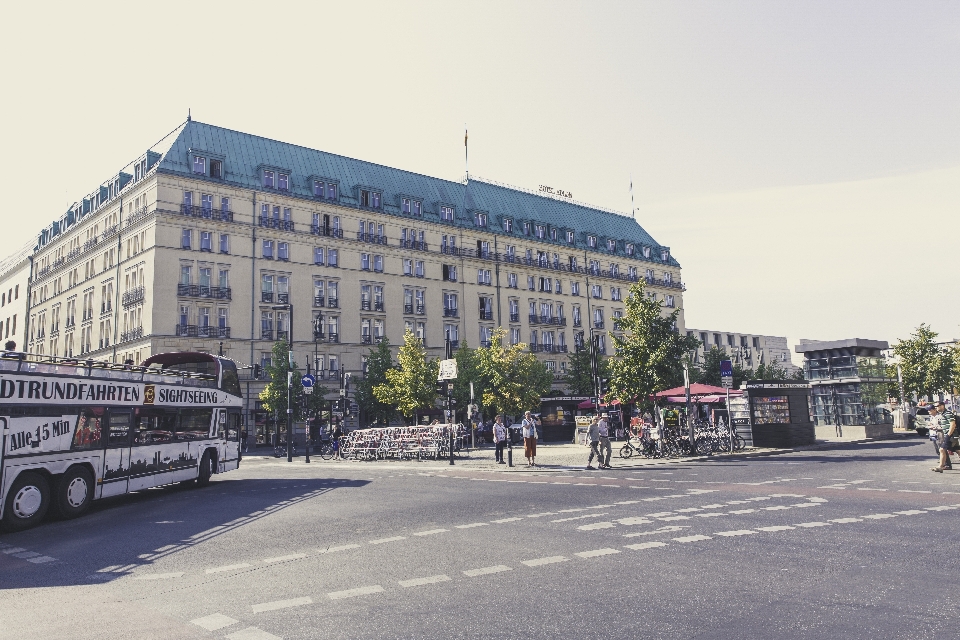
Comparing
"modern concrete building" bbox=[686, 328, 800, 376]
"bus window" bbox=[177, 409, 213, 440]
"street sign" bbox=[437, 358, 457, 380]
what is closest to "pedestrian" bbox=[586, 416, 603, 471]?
"street sign" bbox=[437, 358, 457, 380]

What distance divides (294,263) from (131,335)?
12805mm

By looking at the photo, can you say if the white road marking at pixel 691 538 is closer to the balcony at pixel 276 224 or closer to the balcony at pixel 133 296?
the balcony at pixel 133 296

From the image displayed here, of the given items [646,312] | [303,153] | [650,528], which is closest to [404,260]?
[303,153]

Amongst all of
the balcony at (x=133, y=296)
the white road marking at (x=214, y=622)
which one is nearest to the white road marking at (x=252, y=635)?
the white road marking at (x=214, y=622)

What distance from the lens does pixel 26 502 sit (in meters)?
12.7

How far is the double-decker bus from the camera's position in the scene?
1258cm

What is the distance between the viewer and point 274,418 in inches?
1941

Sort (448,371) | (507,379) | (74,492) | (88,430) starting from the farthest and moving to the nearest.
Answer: (507,379) → (448,371) → (88,430) → (74,492)

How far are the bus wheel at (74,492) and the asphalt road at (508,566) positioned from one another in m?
0.41

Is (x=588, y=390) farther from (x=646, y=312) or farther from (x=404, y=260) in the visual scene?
(x=646, y=312)

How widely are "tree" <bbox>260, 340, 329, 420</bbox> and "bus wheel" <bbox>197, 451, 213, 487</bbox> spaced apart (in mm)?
25648

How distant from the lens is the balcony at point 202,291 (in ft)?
160

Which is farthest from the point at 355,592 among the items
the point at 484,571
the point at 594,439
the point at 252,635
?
the point at 594,439

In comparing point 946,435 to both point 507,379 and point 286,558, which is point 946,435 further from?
point 507,379
